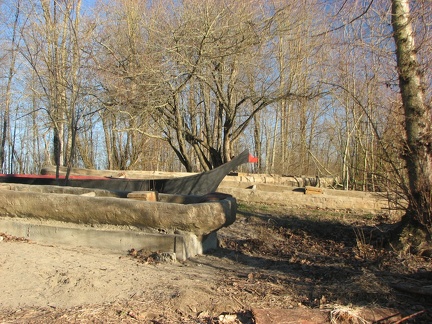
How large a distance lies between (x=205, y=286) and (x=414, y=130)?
12.8 ft

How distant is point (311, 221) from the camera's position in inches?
344

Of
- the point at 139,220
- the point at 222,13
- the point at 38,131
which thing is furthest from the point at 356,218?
the point at 38,131

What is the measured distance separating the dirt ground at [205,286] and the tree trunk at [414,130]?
2.15 feet

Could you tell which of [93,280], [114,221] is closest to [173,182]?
[114,221]

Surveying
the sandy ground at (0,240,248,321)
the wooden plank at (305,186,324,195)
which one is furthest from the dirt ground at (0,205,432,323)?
the wooden plank at (305,186,324,195)

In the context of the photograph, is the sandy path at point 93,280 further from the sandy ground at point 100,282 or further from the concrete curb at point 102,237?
the concrete curb at point 102,237

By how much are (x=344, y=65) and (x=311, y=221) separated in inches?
271

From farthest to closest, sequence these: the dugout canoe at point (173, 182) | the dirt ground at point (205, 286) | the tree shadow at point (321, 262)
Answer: the dugout canoe at point (173, 182), the tree shadow at point (321, 262), the dirt ground at point (205, 286)

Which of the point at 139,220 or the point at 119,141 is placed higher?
the point at 119,141

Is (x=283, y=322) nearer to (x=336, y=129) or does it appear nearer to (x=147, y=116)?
(x=147, y=116)

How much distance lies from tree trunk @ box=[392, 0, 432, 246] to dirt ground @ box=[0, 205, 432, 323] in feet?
2.15

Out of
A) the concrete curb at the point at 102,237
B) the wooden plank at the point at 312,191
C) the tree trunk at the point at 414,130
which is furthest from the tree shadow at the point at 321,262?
the wooden plank at the point at 312,191

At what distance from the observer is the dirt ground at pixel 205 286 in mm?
3291

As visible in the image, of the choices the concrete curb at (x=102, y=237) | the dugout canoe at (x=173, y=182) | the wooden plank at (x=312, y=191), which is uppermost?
the dugout canoe at (x=173, y=182)
